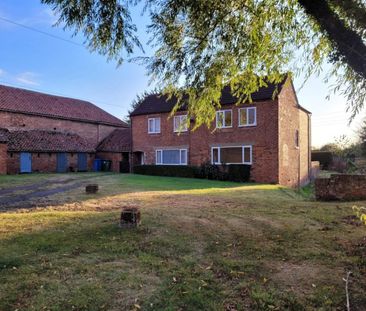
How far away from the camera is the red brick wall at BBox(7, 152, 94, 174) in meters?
29.5

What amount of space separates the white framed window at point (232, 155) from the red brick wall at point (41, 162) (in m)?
15.0

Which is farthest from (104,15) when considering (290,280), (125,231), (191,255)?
(290,280)

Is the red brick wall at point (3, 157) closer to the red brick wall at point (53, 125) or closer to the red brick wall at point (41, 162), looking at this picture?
the red brick wall at point (41, 162)

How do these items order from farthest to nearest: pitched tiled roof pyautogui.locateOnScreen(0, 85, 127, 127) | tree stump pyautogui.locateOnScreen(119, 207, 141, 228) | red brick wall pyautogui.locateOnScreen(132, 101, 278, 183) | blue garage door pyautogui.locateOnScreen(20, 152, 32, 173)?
pitched tiled roof pyautogui.locateOnScreen(0, 85, 127, 127) → blue garage door pyautogui.locateOnScreen(20, 152, 32, 173) → red brick wall pyautogui.locateOnScreen(132, 101, 278, 183) → tree stump pyautogui.locateOnScreen(119, 207, 141, 228)

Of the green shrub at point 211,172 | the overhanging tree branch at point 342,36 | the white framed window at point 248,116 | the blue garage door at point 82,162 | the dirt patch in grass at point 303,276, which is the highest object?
the white framed window at point 248,116

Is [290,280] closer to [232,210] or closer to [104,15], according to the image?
[232,210]

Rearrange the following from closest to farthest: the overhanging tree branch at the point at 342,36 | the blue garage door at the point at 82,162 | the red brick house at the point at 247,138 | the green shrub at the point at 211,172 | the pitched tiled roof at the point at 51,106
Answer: the overhanging tree branch at the point at 342,36, the red brick house at the point at 247,138, the green shrub at the point at 211,172, the pitched tiled roof at the point at 51,106, the blue garage door at the point at 82,162

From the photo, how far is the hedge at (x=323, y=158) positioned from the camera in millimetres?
42872

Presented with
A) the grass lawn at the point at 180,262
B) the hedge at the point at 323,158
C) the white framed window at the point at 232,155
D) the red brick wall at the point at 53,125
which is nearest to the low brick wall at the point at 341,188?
the grass lawn at the point at 180,262

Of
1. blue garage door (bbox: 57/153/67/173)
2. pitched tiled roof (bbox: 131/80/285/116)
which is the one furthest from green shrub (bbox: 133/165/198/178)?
blue garage door (bbox: 57/153/67/173)

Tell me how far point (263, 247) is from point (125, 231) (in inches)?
112

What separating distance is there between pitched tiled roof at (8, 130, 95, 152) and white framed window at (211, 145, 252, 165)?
15.1m

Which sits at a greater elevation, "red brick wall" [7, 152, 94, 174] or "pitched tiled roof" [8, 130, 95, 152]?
"pitched tiled roof" [8, 130, 95, 152]

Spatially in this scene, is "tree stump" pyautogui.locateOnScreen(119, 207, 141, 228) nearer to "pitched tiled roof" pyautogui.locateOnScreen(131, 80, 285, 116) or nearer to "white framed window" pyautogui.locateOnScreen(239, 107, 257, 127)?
"pitched tiled roof" pyautogui.locateOnScreen(131, 80, 285, 116)
